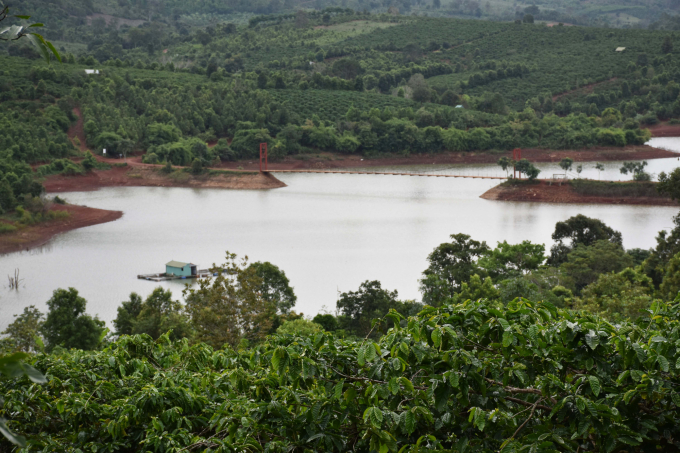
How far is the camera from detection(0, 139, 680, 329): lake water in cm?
1420

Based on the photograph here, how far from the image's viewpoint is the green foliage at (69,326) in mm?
10008

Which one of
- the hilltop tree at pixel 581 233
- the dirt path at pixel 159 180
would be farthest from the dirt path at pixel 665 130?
the hilltop tree at pixel 581 233

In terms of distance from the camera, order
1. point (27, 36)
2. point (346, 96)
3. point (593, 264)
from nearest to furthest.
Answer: point (27, 36) < point (593, 264) < point (346, 96)

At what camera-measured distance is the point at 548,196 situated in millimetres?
24906

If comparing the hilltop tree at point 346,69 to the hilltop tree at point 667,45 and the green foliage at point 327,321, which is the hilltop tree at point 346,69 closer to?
the hilltop tree at point 667,45

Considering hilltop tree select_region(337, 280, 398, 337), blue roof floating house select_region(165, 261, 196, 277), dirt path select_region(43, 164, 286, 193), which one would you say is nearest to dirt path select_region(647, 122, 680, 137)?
dirt path select_region(43, 164, 286, 193)

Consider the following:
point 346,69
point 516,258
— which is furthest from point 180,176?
point 346,69

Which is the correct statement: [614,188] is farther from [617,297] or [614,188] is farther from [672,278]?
[617,297]

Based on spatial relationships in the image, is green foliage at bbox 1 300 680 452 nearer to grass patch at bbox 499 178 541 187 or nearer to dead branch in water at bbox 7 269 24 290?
dead branch in water at bbox 7 269 24 290

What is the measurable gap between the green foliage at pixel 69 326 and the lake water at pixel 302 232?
1616 millimetres

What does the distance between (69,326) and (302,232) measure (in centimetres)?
969

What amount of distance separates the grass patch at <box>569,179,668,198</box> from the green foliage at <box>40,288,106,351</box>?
1905 cm

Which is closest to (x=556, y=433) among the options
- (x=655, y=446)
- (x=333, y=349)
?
(x=655, y=446)

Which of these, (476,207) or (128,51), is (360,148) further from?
(128,51)
